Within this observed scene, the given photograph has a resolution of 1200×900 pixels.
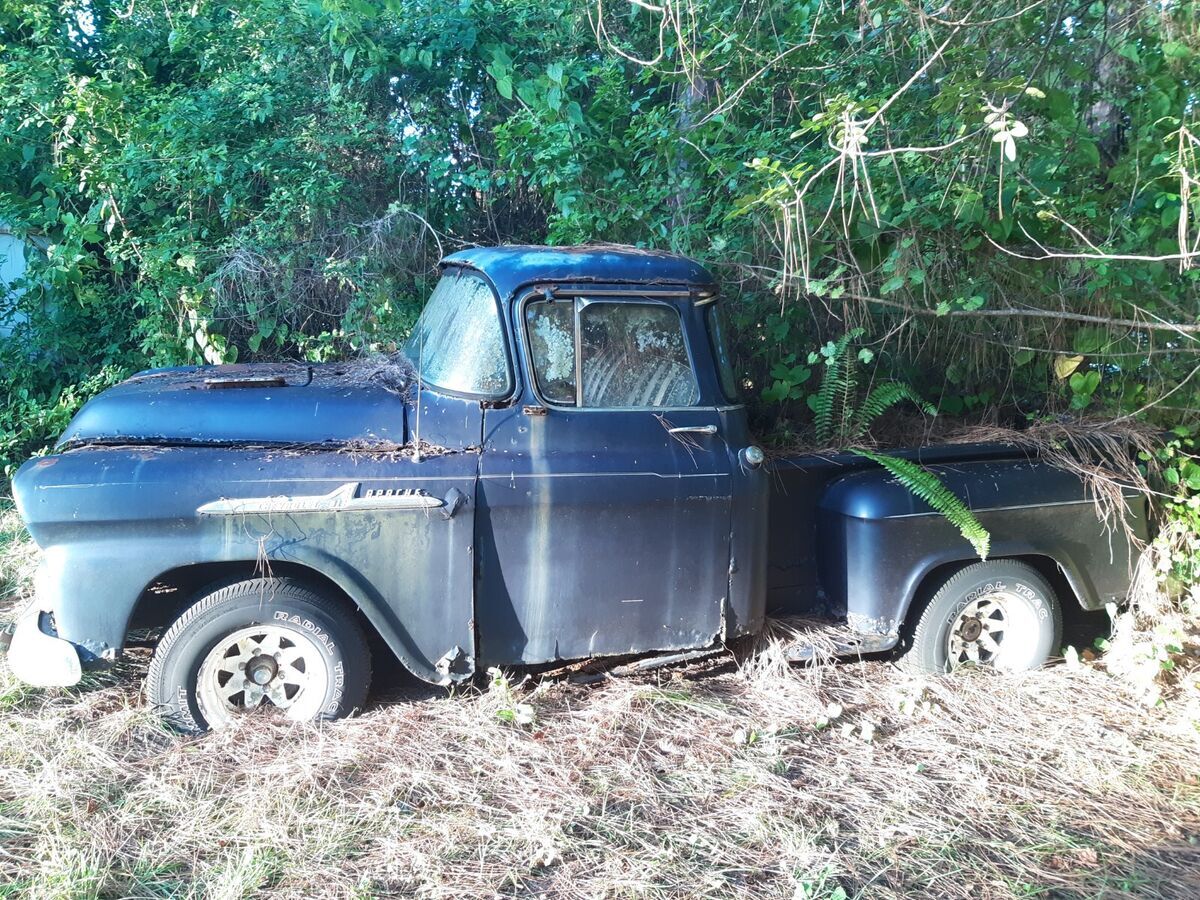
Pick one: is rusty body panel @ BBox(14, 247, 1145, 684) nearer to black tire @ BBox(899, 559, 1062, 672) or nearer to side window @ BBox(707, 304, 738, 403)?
side window @ BBox(707, 304, 738, 403)

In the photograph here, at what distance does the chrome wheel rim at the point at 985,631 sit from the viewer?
4.45 meters

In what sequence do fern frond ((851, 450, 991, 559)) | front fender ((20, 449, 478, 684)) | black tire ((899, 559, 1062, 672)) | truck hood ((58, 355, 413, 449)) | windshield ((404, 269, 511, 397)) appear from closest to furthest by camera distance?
front fender ((20, 449, 478, 684)), truck hood ((58, 355, 413, 449)), windshield ((404, 269, 511, 397)), fern frond ((851, 450, 991, 559)), black tire ((899, 559, 1062, 672))

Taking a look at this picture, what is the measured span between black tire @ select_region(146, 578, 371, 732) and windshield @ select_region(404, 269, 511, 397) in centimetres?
109

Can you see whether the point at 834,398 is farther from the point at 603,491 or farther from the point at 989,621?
the point at 603,491

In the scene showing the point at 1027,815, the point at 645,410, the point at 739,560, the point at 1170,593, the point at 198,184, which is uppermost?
the point at 198,184

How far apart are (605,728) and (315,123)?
5.70 m

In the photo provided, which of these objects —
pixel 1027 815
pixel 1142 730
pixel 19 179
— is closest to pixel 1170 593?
pixel 1142 730

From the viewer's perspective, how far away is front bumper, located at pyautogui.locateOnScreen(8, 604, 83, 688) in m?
3.35

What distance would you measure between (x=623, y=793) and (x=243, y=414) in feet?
7.18

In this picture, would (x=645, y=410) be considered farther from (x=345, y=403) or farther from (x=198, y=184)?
(x=198, y=184)

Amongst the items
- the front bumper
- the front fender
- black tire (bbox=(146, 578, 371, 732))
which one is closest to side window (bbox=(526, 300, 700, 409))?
the front fender

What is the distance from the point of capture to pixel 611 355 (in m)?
3.87

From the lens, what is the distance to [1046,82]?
5016 millimetres

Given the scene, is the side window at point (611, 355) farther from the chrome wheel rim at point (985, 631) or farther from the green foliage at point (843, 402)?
the chrome wheel rim at point (985, 631)
